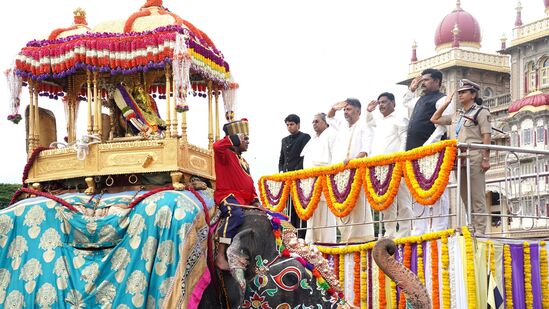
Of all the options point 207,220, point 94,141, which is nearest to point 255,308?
point 207,220

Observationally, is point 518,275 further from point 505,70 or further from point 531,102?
point 505,70

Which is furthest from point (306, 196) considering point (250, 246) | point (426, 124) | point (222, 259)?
point (250, 246)

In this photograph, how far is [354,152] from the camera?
35.4ft

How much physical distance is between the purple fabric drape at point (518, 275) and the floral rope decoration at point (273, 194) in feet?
11.4

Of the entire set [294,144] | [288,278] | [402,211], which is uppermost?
[294,144]

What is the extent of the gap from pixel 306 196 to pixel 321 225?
57cm

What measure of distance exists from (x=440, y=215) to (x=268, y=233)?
2.72m

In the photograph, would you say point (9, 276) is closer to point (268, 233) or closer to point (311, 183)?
point (268, 233)

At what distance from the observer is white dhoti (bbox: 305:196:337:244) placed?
11.2 m

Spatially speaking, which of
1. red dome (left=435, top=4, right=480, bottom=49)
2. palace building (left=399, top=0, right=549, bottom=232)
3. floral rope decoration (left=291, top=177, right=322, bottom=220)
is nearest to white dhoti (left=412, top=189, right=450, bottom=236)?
floral rope decoration (left=291, top=177, right=322, bottom=220)

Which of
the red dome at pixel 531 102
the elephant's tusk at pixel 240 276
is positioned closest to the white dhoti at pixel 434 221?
the elephant's tusk at pixel 240 276

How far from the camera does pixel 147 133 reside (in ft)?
29.0

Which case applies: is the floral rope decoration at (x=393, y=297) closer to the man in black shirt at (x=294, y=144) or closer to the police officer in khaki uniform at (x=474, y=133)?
the police officer in khaki uniform at (x=474, y=133)

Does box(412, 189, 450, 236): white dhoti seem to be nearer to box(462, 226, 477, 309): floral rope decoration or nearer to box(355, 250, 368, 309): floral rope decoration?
box(355, 250, 368, 309): floral rope decoration
